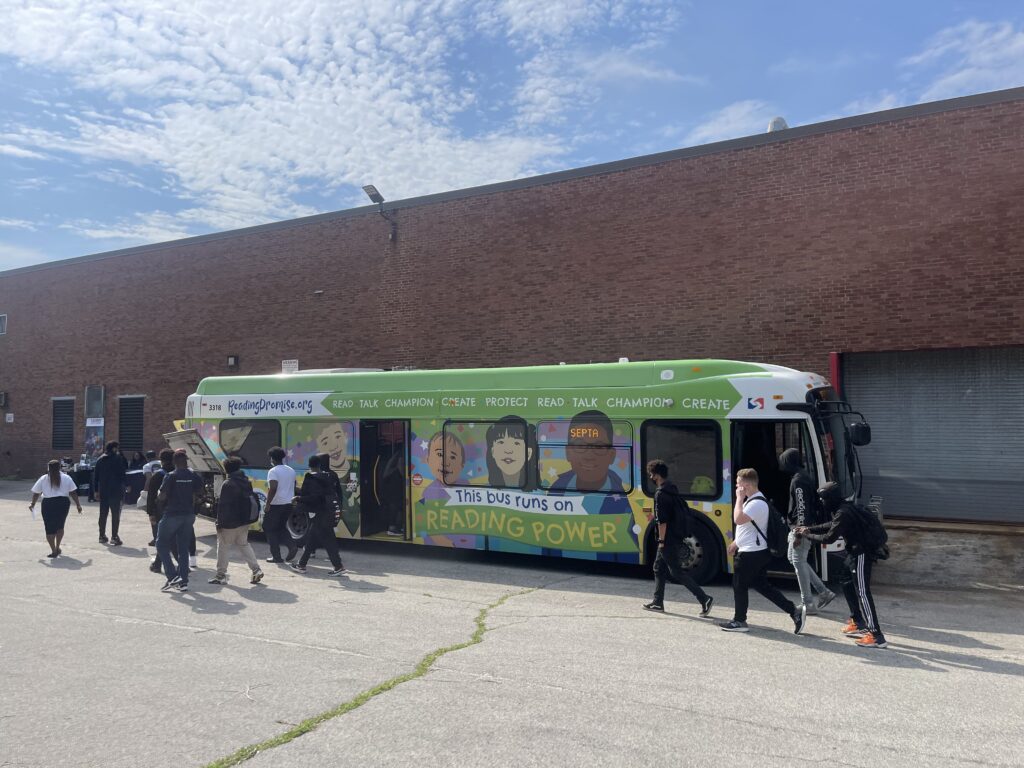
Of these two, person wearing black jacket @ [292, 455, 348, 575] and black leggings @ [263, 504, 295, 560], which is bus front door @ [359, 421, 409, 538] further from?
person wearing black jacket @ [292, 455, 348, 575]

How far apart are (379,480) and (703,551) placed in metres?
5.16

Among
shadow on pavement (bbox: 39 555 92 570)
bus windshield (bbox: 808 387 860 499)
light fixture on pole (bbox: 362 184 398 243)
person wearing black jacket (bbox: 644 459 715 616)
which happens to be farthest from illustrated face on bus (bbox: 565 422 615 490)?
light fixture on pole (bbox: 362 184 398 243)

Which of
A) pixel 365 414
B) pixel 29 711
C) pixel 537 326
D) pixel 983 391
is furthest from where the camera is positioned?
pixel 537 326

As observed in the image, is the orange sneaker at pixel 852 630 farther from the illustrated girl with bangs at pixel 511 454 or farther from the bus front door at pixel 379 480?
the bus front door at pixel 379 480

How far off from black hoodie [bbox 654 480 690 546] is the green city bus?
1433mm

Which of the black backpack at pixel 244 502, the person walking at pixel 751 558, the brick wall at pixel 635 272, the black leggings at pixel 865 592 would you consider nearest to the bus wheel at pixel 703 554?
the person walking at pixel 751 558

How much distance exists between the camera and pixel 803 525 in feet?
26.6

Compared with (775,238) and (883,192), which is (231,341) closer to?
(775,238)

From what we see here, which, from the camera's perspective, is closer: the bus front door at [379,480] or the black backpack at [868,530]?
the black backpack at [868,530]

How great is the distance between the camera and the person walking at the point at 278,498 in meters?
10.8

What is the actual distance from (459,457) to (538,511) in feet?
4.78

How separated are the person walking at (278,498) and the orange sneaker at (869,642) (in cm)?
734

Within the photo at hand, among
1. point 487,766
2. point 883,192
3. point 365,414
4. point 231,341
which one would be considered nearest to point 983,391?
point 883,192

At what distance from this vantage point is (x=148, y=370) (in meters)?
23.8
